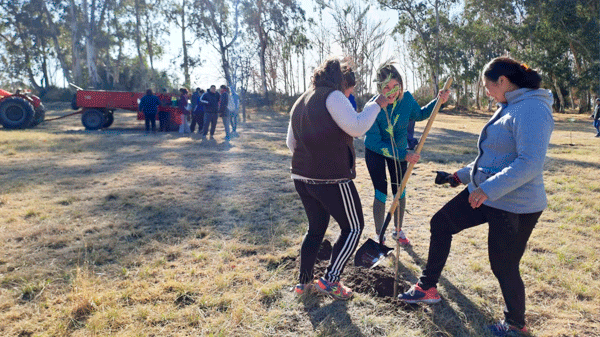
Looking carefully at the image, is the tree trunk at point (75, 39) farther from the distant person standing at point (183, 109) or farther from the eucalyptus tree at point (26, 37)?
the distant person standing at point (183, 109)

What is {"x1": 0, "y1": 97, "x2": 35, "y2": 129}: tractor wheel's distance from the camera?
15.2m

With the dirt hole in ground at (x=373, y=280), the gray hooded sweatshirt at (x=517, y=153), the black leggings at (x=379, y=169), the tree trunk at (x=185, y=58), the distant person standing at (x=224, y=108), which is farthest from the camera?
the tree trunk at (x=185, y=58)

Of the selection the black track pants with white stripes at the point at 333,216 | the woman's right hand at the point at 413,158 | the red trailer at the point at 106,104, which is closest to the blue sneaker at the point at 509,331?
the black track pants with white stripes at the point at 333,216

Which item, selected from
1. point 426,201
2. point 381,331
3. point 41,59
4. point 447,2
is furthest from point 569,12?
point 41,59

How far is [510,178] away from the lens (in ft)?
7.20

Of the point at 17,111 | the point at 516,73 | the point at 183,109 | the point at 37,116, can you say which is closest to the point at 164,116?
the point at 183,109

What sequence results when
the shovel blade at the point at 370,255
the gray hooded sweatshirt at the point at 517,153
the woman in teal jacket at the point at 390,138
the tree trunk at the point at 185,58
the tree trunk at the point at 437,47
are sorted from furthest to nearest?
the tree trunk at the point at 185,58 → the tree trunk at the point at 437,47 → the woman in teal jacket at the point at 390,138 → the shovel blade at the point at 370,255 → the gray hooded sweatshirt at the point at 517,153

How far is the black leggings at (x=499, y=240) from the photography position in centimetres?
237

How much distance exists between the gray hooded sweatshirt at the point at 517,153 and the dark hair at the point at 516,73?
50 mm

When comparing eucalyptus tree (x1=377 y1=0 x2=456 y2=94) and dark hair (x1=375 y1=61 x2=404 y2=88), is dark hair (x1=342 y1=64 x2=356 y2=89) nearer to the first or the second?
dark hair (x1=375 y1=61 x2=404 y2=88)

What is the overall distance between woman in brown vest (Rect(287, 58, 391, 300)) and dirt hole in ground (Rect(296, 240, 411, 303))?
0.44 m

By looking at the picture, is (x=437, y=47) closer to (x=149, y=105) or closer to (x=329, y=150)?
(x=149, y=105)

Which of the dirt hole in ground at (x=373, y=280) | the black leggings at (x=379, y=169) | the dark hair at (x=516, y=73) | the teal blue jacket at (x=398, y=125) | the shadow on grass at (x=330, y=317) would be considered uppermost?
the dark hair at (x=516, y=73)

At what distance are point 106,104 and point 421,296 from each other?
16.1 m
